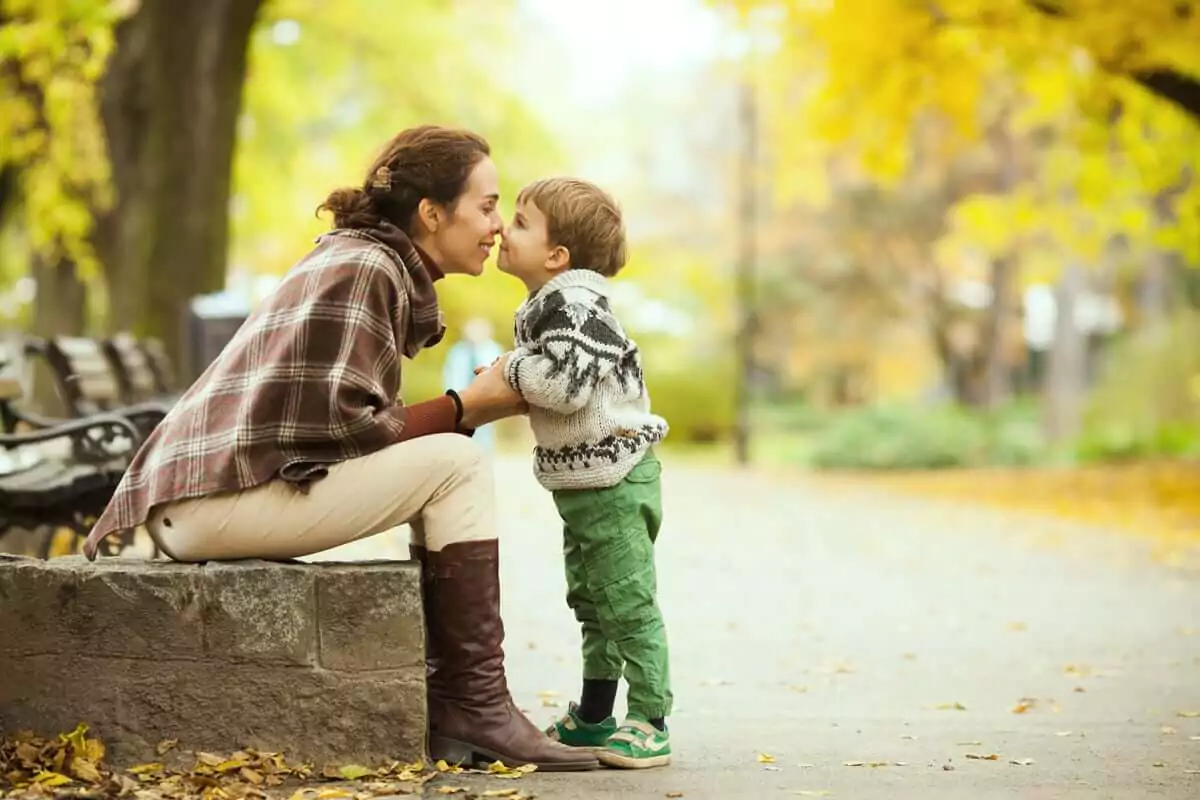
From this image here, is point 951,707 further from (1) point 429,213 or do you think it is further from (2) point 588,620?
(1) point 429,213

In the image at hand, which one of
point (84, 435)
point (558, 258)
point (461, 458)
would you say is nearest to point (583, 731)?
point (461, 458)

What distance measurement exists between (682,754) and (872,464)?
1938 centimetres

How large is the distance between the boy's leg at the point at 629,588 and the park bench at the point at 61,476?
264 cm

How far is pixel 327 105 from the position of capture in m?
28.8

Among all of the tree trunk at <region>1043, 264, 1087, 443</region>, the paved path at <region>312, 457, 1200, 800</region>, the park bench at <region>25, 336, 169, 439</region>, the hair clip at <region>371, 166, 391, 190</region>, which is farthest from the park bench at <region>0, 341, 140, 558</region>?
the tree trunk at <region>1043, 264, 1087, 443</region>

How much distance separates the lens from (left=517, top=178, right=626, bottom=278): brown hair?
188 inches

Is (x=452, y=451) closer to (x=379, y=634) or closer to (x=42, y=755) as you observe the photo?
(x=379, y=634)

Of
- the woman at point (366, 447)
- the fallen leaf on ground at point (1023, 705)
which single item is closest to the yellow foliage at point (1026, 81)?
the fallen leaf on ground at point (1023, 705)

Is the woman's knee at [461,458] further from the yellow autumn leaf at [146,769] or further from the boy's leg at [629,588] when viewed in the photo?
the yellow autumn leaf at [146,769]

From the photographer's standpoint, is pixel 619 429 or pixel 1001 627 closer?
pixel 619 429

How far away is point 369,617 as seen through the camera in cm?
443

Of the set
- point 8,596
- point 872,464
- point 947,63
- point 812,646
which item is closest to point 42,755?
point 8,596

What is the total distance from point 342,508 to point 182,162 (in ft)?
35.2

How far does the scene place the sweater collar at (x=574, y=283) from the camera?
4.76 m
